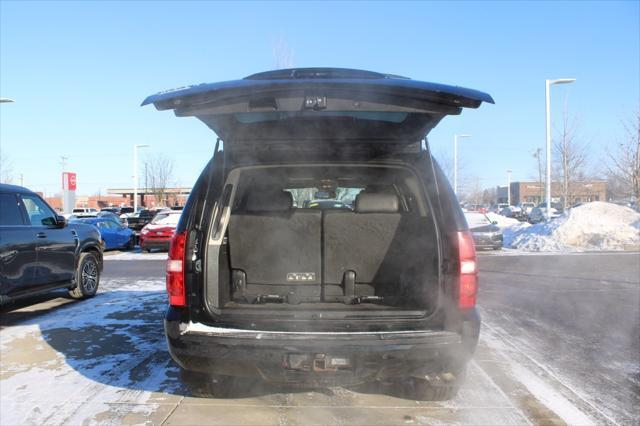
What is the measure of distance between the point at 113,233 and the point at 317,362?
15874mm

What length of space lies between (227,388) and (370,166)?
6.04ft

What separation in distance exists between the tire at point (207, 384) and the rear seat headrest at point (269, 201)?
125 centimetres

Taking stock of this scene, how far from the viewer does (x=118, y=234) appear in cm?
1728

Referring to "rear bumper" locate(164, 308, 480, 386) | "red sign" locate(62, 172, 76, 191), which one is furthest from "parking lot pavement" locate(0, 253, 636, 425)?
"red sign" locate(62, 172, 76, 191)

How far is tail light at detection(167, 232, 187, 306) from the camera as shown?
3.11 metres

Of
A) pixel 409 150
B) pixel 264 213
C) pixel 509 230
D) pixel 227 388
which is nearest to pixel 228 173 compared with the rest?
pixel 264 213

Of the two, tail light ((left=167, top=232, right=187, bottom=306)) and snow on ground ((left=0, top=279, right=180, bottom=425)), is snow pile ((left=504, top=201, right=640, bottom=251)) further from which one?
tail light ((left=167, top=232, right=187, bottom=306))

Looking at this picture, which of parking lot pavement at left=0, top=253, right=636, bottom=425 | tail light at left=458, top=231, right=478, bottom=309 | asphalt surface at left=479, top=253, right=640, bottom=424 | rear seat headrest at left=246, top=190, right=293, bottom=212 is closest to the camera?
tail light at left=458, top=231, right=478, bottom=309

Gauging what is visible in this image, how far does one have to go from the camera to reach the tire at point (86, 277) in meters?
7.39

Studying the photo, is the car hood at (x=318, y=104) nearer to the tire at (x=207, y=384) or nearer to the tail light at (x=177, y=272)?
the tail light at (x=177, y=272)

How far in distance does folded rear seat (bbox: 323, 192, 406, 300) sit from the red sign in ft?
106

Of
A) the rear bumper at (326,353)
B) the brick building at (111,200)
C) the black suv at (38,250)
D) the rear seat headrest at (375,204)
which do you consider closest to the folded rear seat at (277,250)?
the rear seat headrest at (375,204)

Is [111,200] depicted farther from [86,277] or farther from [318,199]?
[318,199]

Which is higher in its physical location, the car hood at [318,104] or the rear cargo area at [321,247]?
the car hood at [318,104]
